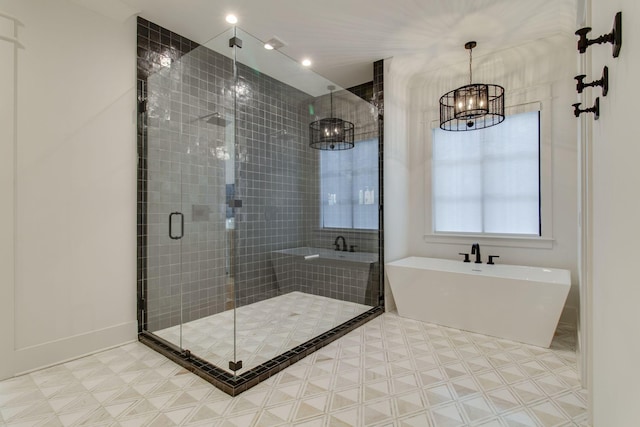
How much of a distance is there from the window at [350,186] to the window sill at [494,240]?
0.87m

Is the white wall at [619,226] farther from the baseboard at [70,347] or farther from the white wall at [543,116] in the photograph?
the baseboard at [70,347]

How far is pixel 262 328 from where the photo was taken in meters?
2.77

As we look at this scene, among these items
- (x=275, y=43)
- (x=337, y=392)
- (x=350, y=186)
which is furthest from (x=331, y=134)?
(x=337, y=392)

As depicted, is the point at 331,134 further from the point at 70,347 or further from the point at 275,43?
the point at 70,347

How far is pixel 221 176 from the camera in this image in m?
2.69

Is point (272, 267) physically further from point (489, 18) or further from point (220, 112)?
point (489, 18)

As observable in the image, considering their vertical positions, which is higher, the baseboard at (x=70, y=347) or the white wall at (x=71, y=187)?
the white wall at (x=71, y=187)

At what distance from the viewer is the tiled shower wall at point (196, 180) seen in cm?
279

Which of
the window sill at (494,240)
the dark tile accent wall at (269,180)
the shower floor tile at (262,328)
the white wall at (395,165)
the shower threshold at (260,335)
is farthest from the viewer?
the white wall at (395,165)

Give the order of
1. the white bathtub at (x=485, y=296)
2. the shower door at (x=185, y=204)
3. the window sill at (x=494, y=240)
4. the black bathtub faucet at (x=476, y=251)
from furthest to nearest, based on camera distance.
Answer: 1. the black bathtub faucet at (x=476, y=251)
2. the window sill at (x=494, y=240)
3. the shower door at (x=185, y=204)
4. the white bathtub at (x=485, y=296)

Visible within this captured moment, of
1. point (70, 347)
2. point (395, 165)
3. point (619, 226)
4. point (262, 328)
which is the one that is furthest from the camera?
point (395, 165)

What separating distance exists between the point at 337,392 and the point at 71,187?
2537mm

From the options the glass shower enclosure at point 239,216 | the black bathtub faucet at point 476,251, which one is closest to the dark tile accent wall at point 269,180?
the glass shower enclosure at point 239,216

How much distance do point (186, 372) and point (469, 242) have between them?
318cm
